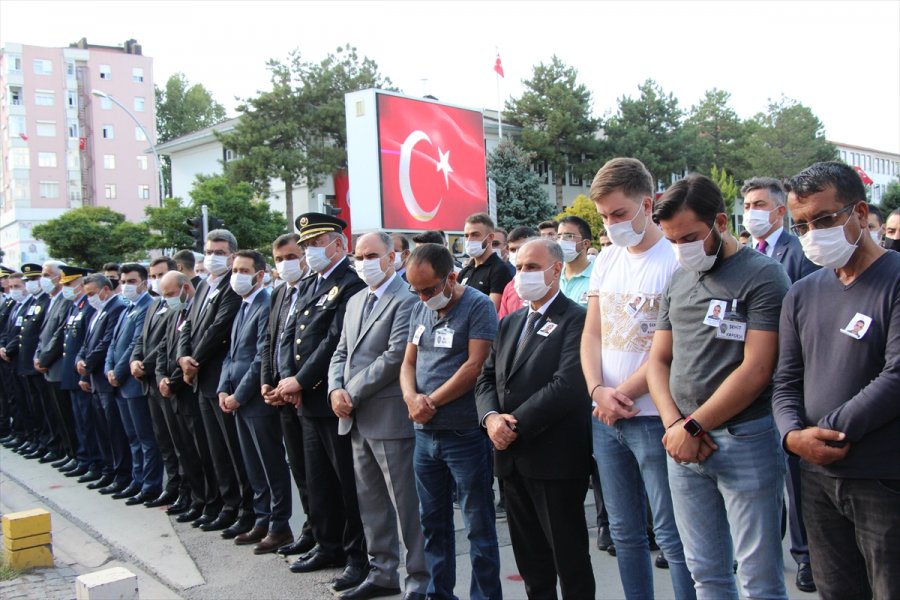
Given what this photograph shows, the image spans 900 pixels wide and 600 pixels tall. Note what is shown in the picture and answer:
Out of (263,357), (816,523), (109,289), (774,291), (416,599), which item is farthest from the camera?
(109,289)

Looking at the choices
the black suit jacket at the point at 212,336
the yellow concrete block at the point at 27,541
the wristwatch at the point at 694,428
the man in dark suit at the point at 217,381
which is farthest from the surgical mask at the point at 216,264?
the wristwatch at the point at 694,428

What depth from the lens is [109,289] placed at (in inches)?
355

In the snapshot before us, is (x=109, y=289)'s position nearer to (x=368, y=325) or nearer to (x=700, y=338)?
(x=368, y=325)

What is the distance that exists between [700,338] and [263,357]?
3607 millimetres

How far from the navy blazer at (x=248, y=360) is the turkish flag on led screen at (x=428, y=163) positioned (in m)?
17.3

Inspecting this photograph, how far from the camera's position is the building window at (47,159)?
234 ft

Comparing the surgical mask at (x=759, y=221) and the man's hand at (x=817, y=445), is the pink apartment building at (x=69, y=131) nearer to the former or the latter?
the surgical mask at (x=759, y=221)

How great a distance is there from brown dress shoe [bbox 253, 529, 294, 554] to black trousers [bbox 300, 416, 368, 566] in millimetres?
569

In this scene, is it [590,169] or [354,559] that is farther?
[590,169]

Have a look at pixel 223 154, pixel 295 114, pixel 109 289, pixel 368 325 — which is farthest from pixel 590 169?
pixel 368 325

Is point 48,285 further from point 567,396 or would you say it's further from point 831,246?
point 831,246

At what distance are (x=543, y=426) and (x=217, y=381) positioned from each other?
354 cm

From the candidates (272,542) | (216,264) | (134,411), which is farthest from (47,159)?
(272,542)

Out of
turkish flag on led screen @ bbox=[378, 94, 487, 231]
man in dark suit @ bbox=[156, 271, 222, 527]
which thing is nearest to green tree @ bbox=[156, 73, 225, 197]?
turkish flag on led screen @ bbox=[378, 94, 487, 231]
